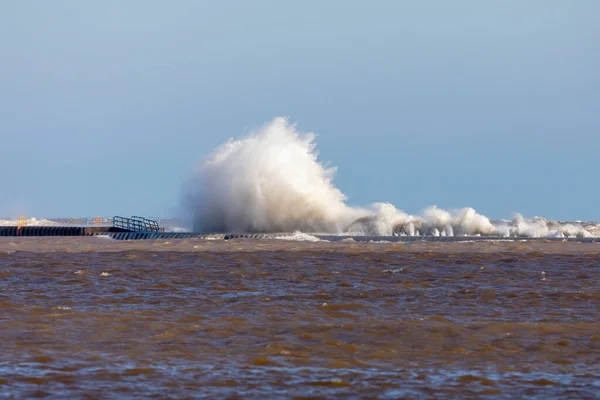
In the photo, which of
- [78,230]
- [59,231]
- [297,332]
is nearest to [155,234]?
[78,230]

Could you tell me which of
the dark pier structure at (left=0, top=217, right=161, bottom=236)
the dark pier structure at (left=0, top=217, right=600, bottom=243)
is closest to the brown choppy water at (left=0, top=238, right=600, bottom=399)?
the dark pier structure at (left=0, top=217, right=600, bottom=243)

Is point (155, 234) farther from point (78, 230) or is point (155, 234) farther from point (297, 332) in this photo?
point (297, 332)

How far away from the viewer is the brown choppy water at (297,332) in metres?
6.44

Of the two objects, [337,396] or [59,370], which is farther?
Result: [59,370]

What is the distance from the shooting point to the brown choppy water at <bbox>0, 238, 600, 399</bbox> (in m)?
6.44

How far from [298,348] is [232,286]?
5.78 metres

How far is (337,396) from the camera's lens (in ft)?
19.8

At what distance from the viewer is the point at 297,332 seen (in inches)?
349

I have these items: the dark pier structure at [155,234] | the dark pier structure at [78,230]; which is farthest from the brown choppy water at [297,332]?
the dark pier structure at [78,230]

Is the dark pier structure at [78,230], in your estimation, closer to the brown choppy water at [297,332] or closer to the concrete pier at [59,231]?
the concrete pier at [59,231]

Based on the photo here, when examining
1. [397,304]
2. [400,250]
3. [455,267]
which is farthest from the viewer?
[400,250]

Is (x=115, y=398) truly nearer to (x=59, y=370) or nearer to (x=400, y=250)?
(x=59, y=370)

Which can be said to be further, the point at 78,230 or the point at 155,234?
the point at 78,230

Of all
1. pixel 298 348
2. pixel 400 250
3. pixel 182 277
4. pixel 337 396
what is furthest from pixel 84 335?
pixel 400 250
